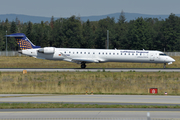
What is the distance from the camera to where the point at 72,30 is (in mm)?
107188

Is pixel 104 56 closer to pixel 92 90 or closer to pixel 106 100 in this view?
pixel 92 90

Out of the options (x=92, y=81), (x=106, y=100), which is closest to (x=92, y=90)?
(x=92, y=81)

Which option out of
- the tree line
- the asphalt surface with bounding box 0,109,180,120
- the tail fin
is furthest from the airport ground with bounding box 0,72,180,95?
the tree line

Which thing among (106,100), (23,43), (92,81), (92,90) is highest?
(23,43)

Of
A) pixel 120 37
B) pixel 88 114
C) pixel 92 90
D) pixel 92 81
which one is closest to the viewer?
pixel 88 114

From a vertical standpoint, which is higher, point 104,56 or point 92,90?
point 104,56

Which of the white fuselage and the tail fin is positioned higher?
the tail fin

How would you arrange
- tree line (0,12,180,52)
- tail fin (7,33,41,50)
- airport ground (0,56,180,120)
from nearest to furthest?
airport ground (0,56,180,120), tail fin (7,33,41,50), tree line (0,12,180,52)

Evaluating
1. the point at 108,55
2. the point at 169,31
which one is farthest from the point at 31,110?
the point at 169,31

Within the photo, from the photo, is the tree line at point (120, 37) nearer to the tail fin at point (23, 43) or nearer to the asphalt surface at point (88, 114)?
the tail fin at point (23, 43)

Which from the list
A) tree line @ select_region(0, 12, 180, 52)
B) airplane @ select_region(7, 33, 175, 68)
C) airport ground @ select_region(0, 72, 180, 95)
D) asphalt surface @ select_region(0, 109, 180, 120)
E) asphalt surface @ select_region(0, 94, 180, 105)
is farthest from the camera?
tree line @ select_region(0, 12, 180, 52)

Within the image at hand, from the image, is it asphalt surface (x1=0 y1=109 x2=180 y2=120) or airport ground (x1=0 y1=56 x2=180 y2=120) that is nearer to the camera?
asphalt surface (x1=0 y1=109 x2=180 y2=120)

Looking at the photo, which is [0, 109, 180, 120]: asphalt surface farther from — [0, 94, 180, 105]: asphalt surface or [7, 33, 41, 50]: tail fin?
[7, 33, 41, 50]: tail fin

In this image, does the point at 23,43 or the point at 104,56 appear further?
the point at 23,43
